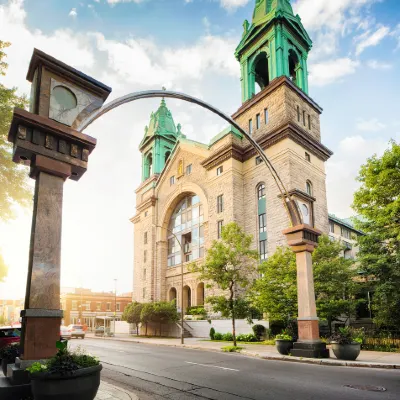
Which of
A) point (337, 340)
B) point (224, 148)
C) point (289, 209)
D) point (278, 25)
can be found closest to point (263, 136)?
point (224, 148)

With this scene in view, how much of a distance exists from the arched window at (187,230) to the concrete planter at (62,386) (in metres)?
36.8

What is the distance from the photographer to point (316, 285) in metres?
26.0

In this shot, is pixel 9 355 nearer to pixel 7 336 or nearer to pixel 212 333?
pixel 7 336

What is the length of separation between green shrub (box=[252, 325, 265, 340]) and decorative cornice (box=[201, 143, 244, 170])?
17238mm

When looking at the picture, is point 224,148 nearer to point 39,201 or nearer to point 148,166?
point 148,166

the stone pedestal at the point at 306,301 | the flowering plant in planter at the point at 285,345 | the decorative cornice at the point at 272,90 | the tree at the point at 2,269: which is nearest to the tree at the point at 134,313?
the tree at the point at 2,269

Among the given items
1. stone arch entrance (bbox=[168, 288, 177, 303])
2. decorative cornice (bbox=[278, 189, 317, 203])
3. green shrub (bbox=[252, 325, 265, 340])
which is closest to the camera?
green shrub (bbox=[252, 325, 265, 340])

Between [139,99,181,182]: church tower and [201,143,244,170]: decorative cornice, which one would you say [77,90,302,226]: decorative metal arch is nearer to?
[201,143,244,170]: decorative cornice

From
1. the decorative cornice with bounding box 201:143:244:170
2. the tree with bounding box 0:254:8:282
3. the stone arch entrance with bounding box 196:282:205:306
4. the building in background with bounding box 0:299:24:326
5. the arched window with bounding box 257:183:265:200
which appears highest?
the decorative cornice with bounding box 201:143:244:170

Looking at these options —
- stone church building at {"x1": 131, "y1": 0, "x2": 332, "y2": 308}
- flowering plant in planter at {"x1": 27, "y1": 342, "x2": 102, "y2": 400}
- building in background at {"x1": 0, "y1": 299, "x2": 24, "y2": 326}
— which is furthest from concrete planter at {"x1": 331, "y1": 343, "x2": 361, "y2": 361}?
building in background at {"x1": 0, "y1": 299, "x2": 24, "y2": 326}

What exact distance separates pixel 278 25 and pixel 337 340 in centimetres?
3523

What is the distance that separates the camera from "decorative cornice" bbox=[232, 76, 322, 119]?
122 feet

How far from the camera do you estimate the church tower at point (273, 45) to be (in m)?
39.5

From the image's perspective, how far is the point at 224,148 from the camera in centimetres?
3888
